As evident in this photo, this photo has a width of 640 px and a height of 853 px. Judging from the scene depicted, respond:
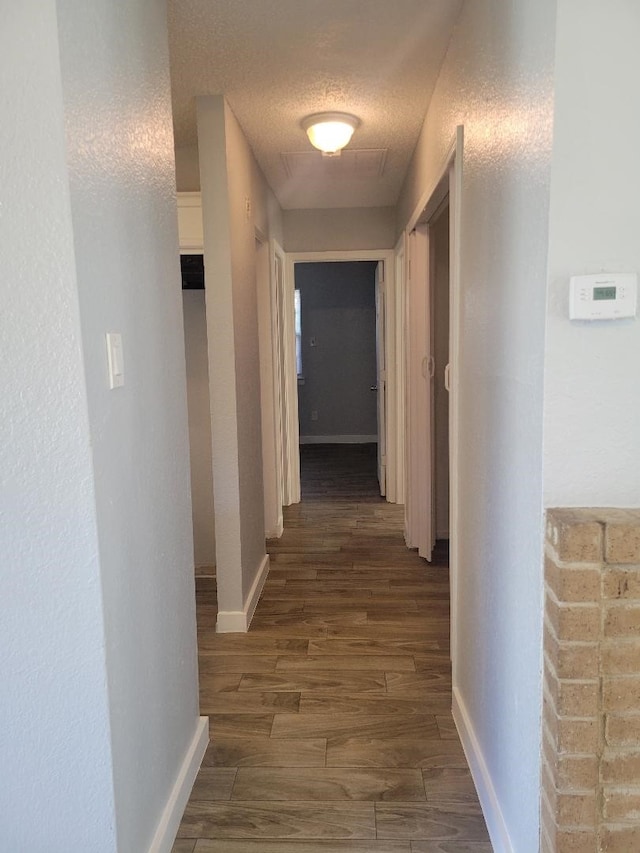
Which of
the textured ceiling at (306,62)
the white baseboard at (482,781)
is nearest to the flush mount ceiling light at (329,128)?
the textured ceiling at (306,62)

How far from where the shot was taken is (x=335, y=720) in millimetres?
2137

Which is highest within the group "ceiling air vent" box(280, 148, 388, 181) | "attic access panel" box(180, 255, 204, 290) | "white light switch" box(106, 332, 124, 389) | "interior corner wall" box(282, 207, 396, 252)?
"ceiling air vent" box(280, 148, 388, 181)

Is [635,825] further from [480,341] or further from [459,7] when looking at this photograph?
[459,7]

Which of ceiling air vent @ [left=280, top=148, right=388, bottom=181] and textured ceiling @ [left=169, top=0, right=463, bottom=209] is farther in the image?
ceiling air vent @ [left=280, top=148, right=388, bottom=181]

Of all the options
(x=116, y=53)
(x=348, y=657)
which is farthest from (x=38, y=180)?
(x=348, y=657)

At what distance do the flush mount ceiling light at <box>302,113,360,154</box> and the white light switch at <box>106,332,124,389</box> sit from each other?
1954 mm

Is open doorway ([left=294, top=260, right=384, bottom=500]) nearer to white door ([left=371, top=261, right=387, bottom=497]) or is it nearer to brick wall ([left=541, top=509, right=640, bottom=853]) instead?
white door ([left=371, top=261, right=387, bottom=497])

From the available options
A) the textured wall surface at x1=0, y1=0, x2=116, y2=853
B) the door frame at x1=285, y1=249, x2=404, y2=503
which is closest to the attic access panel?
the door frame at x1=285, y1=249, x2=404, y2=503

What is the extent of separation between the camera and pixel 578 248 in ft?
3.76

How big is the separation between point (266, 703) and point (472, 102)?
213 cm

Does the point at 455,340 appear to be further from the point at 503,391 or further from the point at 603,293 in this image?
the point at 603,293

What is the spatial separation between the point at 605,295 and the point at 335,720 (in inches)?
66.3

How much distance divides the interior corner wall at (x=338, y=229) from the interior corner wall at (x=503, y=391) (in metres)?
2.60

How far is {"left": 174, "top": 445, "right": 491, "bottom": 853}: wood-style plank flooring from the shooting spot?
5.46 ft
